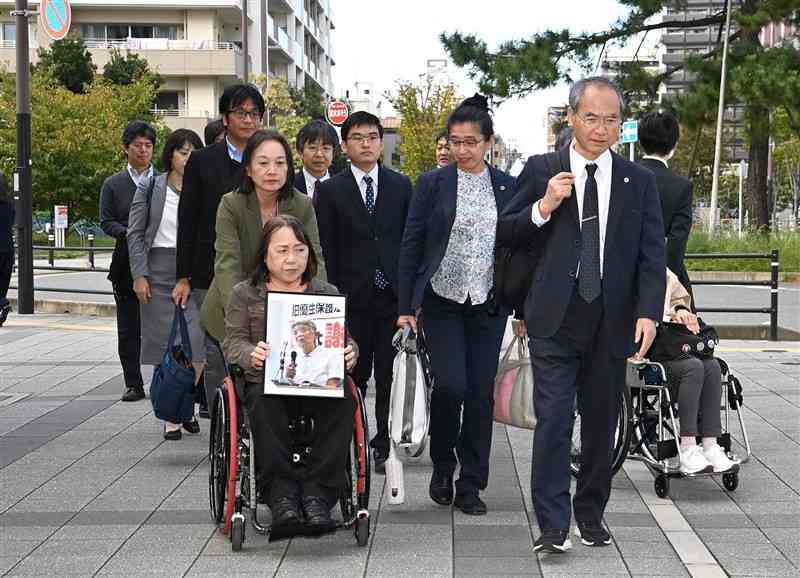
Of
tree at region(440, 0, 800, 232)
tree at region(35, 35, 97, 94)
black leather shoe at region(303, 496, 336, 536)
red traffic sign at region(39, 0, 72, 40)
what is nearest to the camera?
black leather shoe at region(303, 496, 336, 536)

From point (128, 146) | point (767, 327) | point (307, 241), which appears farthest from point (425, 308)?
point (767, 327)

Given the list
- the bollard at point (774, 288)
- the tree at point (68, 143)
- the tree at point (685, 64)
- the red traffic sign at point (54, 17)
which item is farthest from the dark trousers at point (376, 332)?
the tree at point (68, 143)

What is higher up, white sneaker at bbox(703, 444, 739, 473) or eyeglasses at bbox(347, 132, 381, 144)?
eyeglasses at bbox(347, 132, 381, 144)

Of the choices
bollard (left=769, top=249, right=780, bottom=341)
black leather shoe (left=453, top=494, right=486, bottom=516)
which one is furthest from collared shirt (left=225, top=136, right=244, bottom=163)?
bollard (left=769, top=249, right=780, bottom=341)

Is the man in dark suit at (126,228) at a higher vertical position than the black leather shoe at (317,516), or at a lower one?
higher

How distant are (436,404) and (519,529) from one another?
30.7 inches

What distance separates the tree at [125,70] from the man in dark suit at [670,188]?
4933 centimetres

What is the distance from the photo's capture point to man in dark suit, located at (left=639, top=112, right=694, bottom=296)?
255 inches

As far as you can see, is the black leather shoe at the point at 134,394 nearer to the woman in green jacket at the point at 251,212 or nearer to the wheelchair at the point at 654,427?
the woman in green jacket at the point at 251,212

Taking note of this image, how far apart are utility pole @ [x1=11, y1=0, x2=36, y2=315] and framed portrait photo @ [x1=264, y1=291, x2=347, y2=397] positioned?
1277 cm

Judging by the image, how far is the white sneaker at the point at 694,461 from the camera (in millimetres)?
6293

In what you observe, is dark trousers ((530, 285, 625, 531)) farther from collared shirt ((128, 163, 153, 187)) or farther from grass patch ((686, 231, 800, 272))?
grass patch ((686, 231, 800, 272))

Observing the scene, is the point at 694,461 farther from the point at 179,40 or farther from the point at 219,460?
the point at 179,40

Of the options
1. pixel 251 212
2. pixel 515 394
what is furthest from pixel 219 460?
pixel 515 394
